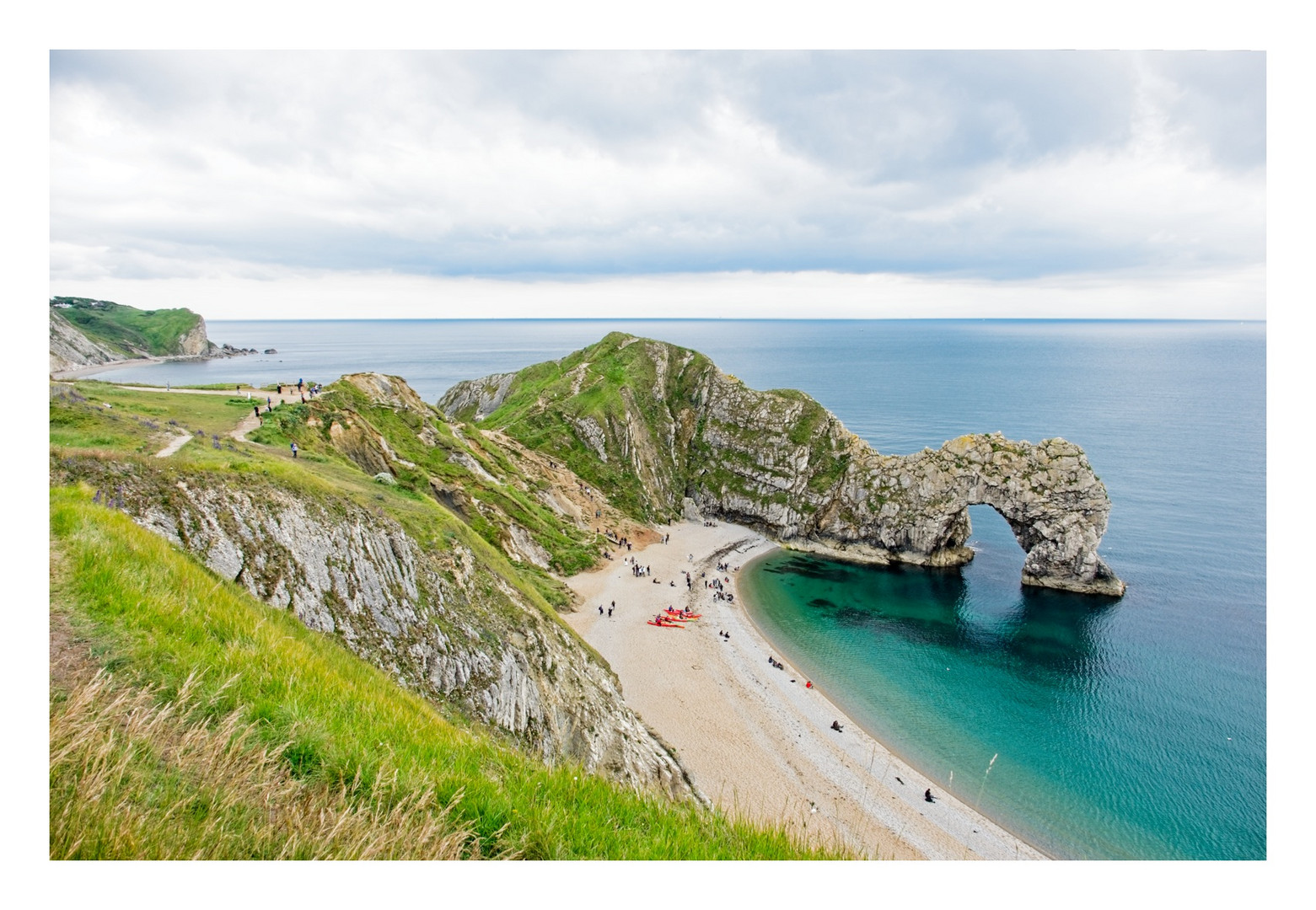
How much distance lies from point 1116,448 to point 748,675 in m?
93.2

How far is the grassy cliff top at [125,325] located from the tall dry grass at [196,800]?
206 meters

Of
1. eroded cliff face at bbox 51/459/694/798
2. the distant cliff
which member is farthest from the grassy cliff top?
eroded cliff face at bbox 51/459/694/798

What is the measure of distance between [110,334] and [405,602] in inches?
8412

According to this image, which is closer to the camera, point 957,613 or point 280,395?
point 280,395

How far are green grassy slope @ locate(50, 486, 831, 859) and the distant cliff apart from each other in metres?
149

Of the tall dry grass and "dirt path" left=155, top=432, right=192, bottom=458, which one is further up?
"dirt path" left=155, top=432, right=192, bottom=458

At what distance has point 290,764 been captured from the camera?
5.59m

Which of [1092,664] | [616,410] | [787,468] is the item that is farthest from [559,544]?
[1092,664]

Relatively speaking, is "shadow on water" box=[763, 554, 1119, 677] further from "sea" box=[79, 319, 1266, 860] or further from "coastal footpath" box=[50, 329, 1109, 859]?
"coastal footpath" box=[50, 329, 1109, 859]

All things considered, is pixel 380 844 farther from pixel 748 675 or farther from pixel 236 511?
pixel 748 675

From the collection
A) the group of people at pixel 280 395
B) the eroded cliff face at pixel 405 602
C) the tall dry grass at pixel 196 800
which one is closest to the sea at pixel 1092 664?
the eroded cliff face at pixel 405 602

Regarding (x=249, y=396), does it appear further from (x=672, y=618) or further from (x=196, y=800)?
(x=196, y=800)

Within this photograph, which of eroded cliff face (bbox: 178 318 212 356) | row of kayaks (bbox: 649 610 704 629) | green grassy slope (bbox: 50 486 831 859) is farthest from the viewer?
eroded cliff face (bbox: 178 318 212 356)

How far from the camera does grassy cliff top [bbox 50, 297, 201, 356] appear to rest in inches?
6403
